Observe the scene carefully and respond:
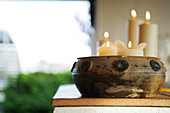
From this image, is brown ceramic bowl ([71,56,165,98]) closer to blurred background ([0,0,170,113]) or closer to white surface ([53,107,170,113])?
white surface ([53,107,170,113])

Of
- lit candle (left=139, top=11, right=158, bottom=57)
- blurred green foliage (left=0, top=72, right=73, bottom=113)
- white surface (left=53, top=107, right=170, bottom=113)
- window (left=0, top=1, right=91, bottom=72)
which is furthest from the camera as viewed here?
window (left=0, top=1, right=91, bottom=72)

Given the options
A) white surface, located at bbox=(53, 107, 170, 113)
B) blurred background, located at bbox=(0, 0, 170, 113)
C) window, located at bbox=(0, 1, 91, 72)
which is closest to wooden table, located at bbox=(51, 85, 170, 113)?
white surface, located at bbox=(53, 107, 170, 113)

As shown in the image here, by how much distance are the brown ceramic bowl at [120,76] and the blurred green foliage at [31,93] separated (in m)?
3.63

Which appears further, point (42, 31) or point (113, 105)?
point (42, 31)

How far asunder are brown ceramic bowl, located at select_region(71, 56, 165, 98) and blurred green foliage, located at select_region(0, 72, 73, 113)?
3628 mm

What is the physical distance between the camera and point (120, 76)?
545 mm

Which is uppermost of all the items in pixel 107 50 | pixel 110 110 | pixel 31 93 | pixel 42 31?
pixel 42 31

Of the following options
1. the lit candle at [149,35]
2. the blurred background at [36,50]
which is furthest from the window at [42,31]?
the lit candle at [149,35]

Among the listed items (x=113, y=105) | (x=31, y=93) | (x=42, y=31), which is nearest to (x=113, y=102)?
(x=113, y=105)

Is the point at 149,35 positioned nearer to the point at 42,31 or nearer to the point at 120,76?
the point at 120,76

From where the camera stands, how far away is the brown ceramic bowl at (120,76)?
0.55 m

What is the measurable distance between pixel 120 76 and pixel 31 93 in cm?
381

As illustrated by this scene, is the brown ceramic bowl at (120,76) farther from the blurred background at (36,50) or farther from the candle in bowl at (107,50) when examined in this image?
the blurred background at (36,50)

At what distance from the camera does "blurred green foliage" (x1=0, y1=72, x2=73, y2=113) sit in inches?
163
